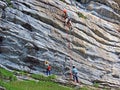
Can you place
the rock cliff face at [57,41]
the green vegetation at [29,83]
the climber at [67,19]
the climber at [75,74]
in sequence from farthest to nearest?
the climber at [67,19]
the rock cliff face at [57,41]
the climber at [75,74]
the green vegetation at [29,83]

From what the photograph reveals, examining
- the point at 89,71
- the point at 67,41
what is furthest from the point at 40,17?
the point at 89,71

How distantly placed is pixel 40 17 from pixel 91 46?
603 centimetres

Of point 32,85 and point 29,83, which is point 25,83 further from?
point 32,85

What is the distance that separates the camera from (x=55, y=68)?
41469 millimetres

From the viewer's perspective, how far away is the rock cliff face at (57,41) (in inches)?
1592

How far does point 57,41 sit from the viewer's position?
1722 inches

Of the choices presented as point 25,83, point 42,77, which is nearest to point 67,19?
point 42,77

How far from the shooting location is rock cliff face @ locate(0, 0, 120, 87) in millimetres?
40438

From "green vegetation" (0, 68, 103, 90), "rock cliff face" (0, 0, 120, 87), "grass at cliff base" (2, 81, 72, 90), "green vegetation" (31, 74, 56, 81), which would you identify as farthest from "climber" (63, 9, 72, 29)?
"grass at cliff base" (2, 81, 72, 90)

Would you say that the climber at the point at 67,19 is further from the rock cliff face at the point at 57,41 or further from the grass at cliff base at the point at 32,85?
the grass at cliff base at the point at 32,85

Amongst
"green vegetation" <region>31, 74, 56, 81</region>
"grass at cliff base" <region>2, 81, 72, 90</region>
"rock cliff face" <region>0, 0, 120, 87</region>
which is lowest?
"grass at cliff base" <region>2, 81, 72, 90</region>

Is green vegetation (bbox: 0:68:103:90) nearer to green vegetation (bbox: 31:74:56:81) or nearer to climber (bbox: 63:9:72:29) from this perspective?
green vegetation (bbox: 31:74:56:81)

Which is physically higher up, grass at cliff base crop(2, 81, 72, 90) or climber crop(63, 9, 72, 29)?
climber crop(63, 9, 72, 29)

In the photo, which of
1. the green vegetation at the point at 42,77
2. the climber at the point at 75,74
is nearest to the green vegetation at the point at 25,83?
the green vegetation at the point at 42,77
